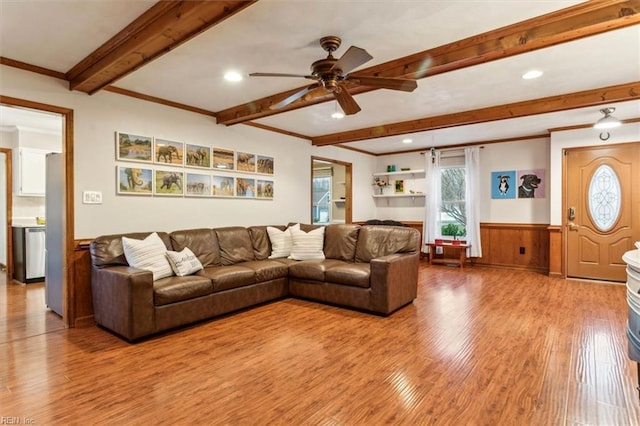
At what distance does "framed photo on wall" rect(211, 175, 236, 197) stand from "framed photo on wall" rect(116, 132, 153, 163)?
0.87 m

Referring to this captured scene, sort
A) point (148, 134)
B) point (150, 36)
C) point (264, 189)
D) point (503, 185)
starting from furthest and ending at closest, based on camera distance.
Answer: point (503, 185) < point (264, 189) < point (148, 134) < point (150, 36)

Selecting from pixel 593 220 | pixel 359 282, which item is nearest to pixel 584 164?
pixel 593 220

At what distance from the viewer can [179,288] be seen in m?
3.18

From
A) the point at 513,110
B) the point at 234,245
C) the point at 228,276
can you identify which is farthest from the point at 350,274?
the point at 513,110

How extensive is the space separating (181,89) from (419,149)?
206 inches

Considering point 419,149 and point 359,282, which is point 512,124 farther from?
point 359,282

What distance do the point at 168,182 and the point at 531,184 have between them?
596 cm

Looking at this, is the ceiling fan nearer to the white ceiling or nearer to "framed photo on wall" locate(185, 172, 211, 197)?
the white ceiling

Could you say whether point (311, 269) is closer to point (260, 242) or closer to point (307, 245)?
point (307, 245)

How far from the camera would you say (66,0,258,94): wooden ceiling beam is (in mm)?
1967

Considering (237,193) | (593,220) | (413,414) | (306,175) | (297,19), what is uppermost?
(297,19)

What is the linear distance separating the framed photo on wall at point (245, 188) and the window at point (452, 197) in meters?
4.05

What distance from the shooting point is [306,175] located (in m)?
6.18

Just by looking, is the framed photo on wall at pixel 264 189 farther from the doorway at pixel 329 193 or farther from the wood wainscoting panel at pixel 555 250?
the wood wainscoting panel at pixel 555 250
